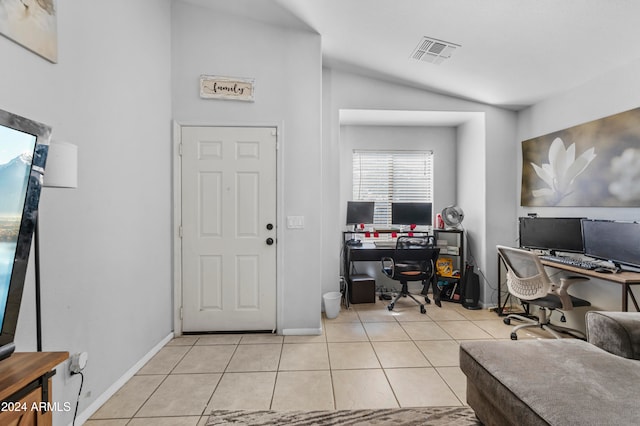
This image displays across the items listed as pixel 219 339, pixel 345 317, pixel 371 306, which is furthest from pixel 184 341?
pixel 371 306

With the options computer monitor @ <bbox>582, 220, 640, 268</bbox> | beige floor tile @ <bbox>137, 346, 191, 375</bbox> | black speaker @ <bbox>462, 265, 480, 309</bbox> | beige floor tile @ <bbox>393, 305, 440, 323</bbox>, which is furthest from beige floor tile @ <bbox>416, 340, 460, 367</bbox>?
beige floor tile @ <bbox>137, 346, 191, 375</bbox>

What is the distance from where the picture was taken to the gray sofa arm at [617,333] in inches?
61.9

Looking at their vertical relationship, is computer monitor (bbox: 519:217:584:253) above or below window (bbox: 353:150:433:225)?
below

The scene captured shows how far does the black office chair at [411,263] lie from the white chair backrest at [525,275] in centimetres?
87

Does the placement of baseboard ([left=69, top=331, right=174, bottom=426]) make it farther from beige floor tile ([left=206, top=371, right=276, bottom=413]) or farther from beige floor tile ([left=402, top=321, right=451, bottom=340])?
beige floor tile ([left=402, top=321, right=451, bottom=340])

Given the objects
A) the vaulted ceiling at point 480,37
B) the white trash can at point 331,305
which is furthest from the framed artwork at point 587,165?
the white trash can at point 331,305

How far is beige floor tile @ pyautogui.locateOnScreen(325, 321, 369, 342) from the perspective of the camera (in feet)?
9.32

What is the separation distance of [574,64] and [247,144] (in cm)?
308

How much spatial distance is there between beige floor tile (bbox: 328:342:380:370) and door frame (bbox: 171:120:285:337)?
0.66m

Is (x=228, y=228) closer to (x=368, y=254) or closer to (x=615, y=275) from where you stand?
(x=368, y=254)

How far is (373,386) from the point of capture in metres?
2.06

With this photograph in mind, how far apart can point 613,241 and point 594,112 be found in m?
1.25

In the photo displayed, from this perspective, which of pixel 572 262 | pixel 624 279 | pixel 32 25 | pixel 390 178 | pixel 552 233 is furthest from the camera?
pixel 390 178

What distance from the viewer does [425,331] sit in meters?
3.02
